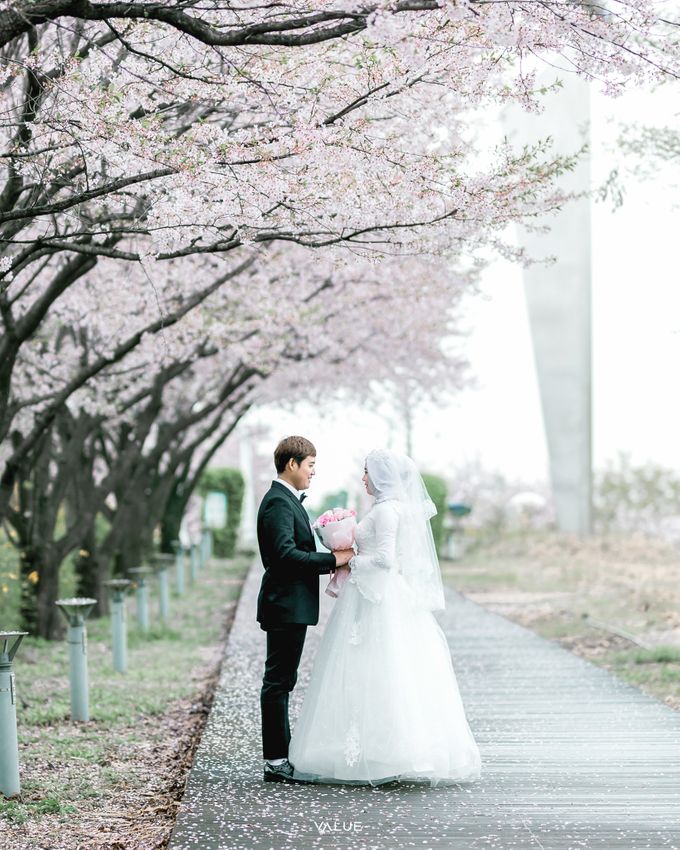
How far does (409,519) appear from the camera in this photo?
5523mm

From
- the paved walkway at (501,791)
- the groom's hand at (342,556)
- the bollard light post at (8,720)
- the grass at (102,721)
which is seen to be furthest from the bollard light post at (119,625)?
the groom's hand at (342,556)

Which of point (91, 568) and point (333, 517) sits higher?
point (333, 517)

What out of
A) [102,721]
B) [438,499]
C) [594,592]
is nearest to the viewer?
[102,721]

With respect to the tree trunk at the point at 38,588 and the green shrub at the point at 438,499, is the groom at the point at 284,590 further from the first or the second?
the green shrub at the point at 438,499

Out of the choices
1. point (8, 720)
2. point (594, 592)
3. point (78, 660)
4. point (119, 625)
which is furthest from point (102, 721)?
point (594, 592)

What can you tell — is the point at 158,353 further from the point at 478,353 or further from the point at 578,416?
the point at 478,353

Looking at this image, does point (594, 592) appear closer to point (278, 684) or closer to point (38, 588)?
point (38, 588)

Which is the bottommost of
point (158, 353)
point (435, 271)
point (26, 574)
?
point (26, 574)

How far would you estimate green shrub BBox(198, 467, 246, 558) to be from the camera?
29406mm

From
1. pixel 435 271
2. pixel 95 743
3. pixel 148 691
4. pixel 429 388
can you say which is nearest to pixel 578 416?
pixel 429 388

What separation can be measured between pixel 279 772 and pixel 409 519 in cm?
135

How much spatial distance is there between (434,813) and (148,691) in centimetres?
441

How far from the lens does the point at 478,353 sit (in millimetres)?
28531

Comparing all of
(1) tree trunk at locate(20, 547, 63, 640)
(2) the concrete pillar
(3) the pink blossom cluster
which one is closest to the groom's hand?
(3) the pink blossom cluster
